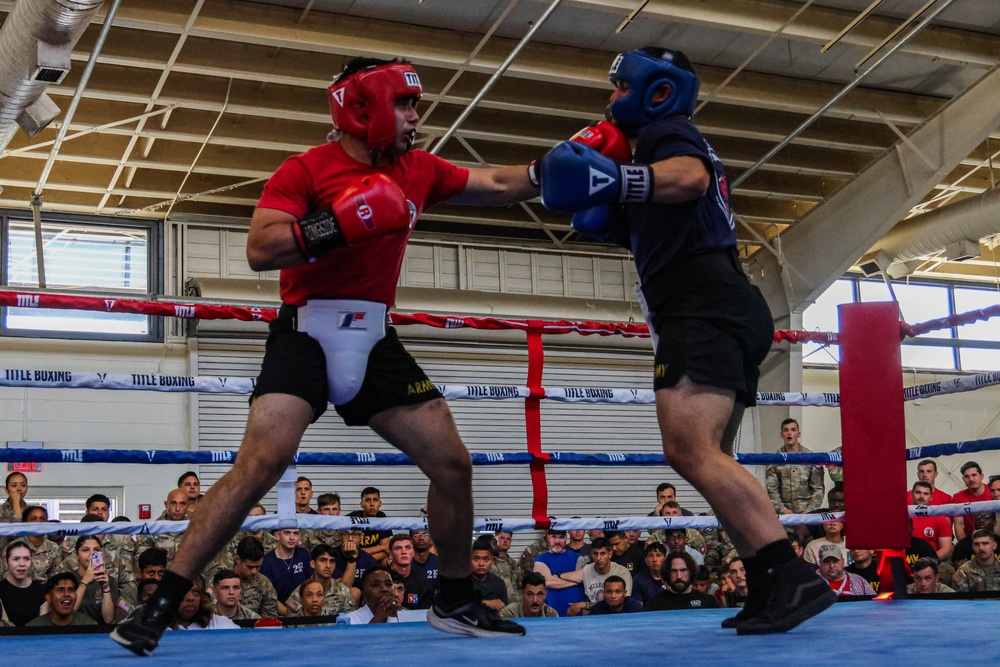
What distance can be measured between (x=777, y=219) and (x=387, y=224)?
32.2ft

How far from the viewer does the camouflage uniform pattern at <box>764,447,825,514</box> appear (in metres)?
7.49

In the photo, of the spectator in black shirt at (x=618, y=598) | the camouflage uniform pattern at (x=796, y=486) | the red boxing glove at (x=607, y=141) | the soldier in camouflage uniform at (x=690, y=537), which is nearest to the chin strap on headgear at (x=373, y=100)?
the red boxing glove at (x=607, y=141)

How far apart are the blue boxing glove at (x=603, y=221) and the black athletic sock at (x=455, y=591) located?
2.73 feet

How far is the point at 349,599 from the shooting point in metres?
5.35

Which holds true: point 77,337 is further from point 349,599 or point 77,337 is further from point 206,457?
point 206,457

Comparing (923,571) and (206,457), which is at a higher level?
(206,457)

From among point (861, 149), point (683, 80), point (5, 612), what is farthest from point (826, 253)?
point (683, 80)

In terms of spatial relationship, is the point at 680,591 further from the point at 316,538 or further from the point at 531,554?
the point at 316,538

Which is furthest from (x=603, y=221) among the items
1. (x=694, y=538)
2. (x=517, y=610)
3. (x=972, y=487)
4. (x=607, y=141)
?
(x=972, y=487)

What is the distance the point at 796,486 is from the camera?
759 cm

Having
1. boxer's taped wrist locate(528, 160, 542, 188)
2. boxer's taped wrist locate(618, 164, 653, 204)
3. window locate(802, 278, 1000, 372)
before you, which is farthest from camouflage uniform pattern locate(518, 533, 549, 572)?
window locate(802, 278, 1000, 372)

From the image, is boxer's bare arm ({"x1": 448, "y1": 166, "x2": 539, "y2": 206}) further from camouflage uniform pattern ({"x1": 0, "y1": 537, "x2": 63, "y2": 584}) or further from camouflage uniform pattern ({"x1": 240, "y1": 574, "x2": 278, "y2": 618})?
camouflage uniform pattern ({"x1": 0, "y1": 537, "x2": 63, "y2": 584})

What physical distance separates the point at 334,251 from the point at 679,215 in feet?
2.40

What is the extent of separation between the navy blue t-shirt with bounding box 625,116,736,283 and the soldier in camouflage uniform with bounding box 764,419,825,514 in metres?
5.32
